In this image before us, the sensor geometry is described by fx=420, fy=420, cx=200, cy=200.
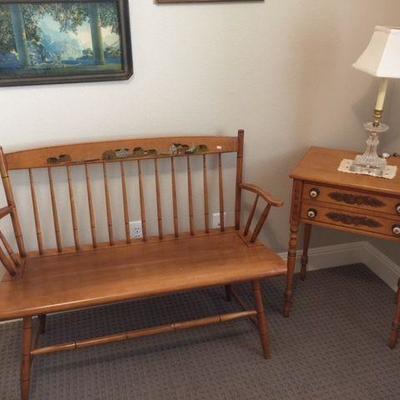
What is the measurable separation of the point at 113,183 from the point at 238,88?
73 centimetres

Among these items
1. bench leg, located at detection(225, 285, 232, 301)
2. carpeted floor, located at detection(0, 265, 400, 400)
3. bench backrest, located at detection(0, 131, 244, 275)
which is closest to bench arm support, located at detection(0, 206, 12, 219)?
bench backrest, located at detection(0, 131, 244, 275)

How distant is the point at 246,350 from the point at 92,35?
59.1 inches

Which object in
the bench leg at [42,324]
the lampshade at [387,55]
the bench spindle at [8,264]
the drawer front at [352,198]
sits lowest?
the bench leg at [42,324]

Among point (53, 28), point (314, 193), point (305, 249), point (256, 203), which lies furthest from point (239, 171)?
point (53, 28)

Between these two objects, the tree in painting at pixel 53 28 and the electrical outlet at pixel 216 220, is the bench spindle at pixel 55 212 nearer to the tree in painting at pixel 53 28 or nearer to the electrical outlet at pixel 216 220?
the tree in painting at pixel 53 28

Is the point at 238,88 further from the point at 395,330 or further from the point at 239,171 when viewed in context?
the point at 395,330

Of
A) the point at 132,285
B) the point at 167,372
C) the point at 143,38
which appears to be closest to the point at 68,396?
the point at 167,372

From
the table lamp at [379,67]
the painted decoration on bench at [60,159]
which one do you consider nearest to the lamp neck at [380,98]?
the table lamp at [379,67]

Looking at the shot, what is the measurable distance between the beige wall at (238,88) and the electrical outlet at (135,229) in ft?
1.43

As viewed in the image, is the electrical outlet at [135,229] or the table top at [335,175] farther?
the electrical outlet at [135,229]

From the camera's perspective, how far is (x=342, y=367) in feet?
5.92

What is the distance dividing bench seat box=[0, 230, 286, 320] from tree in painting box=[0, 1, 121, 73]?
81 centimetres

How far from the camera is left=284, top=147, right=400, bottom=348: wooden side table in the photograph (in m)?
1.69

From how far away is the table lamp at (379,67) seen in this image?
158 centimetres
